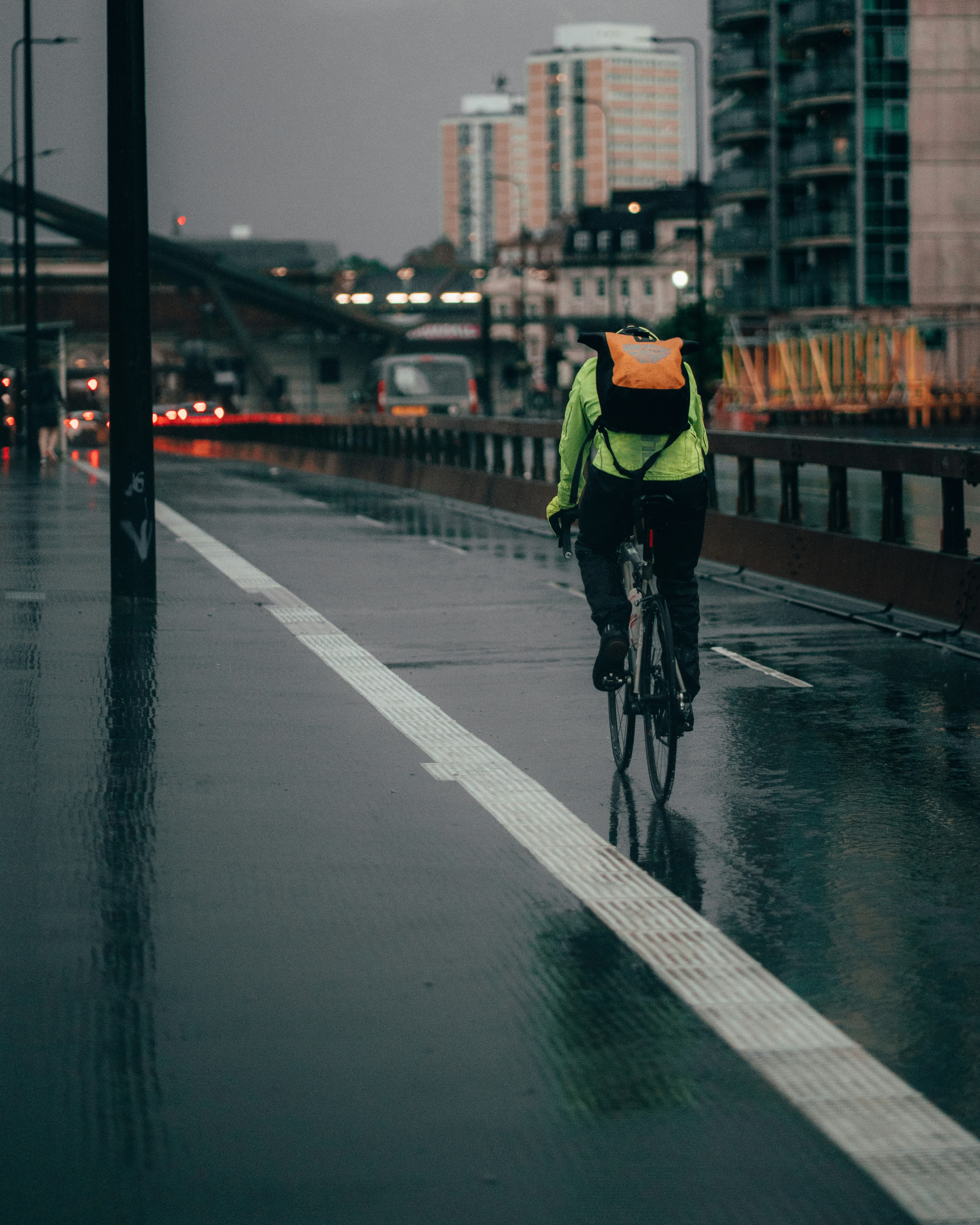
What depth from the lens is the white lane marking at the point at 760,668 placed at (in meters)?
11.1

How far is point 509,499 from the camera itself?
26344 millimetres

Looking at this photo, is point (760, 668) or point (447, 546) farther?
→ point (447, 546)

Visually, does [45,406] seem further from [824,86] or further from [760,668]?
[824,86]

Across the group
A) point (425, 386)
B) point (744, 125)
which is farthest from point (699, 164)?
point (744, 125)

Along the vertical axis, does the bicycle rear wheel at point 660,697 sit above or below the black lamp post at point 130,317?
below

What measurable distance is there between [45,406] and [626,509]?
34.6 metres

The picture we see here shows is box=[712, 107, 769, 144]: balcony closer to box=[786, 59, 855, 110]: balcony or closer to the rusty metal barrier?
box=[786, 59, 855, 110]: balcony

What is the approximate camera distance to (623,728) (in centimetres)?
857

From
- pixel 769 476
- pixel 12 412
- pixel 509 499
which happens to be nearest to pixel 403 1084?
pixel 509 499

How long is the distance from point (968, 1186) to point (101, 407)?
362 ft

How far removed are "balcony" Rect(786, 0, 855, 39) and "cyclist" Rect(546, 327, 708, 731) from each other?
8623 cm

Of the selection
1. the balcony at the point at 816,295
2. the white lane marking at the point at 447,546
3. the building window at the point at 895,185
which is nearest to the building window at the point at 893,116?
the building window at the point at 895,185

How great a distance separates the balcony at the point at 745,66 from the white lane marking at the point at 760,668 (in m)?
90.9

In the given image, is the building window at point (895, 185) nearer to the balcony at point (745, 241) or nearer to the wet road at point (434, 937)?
the balcony at point (745, 241)
